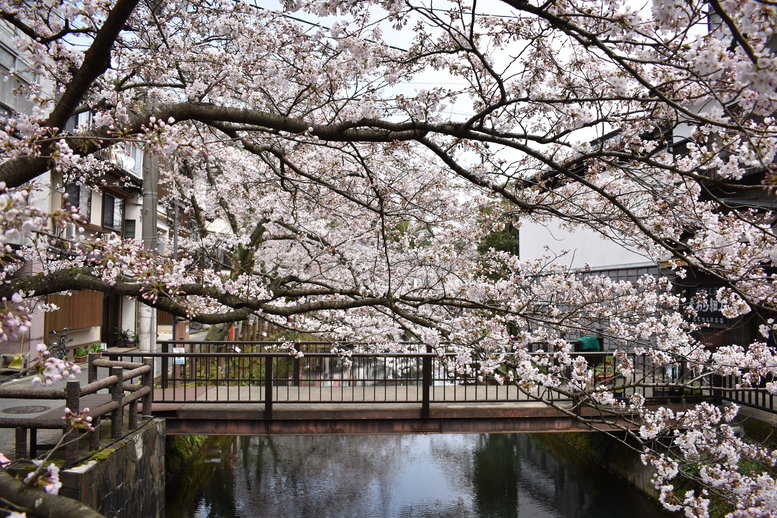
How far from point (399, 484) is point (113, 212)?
15.2 meters

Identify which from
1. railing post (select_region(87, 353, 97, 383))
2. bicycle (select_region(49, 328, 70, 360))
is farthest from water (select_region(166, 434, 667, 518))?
bicycle (select_region(49, 328, 70, 360))

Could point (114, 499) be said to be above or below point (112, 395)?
below

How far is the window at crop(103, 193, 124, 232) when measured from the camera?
63.7 feet

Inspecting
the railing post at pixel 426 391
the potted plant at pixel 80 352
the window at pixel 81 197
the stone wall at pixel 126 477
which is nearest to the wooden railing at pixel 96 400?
the stone wall at pixel 126 477

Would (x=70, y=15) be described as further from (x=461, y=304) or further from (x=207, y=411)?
(x=207, y=411)

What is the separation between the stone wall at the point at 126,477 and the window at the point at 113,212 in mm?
14423

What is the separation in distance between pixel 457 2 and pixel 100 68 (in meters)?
2.55

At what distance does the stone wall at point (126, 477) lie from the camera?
197 inches

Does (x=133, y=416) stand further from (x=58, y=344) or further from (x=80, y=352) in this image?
(x=80, y=352)

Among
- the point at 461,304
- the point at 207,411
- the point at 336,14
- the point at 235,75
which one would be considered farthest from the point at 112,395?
the point at 336,14

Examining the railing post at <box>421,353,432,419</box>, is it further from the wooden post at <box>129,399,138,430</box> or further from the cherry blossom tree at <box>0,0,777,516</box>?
the wooden post at <box>129,399,138,430</box>

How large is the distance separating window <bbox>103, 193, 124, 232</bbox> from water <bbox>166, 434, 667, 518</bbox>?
10.2 metres

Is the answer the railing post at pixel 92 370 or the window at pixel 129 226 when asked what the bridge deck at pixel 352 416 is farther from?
the window at pixel 129 226

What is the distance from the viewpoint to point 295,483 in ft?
37.0
